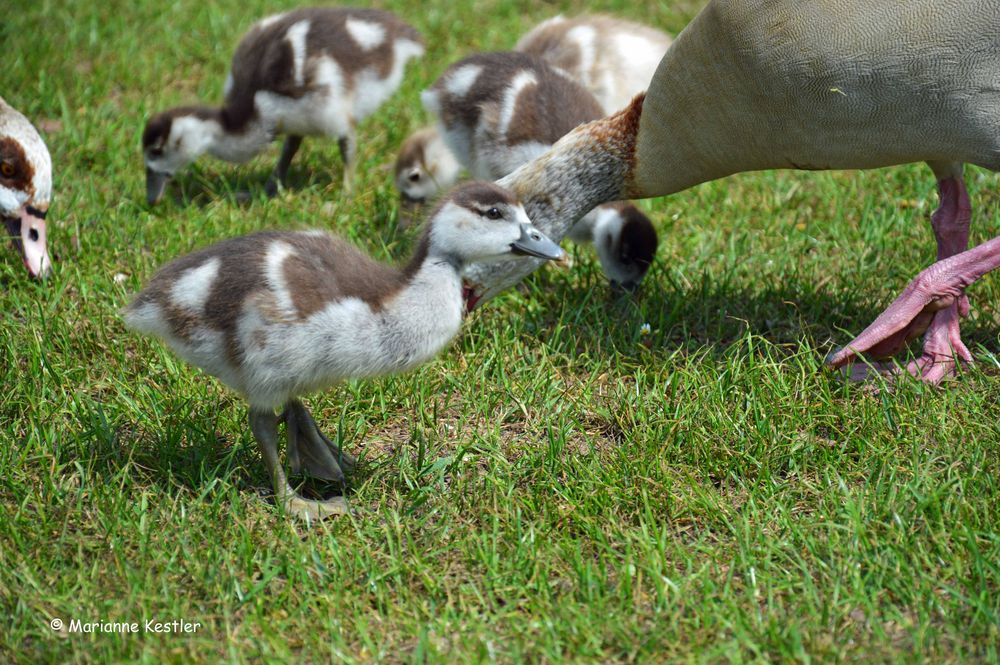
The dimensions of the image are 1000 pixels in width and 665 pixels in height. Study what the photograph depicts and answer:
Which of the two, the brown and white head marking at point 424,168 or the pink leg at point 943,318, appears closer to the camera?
the pink leg at point 943,318

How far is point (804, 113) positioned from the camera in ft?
14.8

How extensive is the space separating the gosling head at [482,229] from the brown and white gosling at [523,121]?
1527 mm

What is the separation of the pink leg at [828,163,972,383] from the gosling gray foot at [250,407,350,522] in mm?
2262

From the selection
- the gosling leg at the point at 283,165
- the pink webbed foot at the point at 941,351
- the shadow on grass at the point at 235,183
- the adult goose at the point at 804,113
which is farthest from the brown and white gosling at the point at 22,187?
the pink webbed foot at the point at 941,351

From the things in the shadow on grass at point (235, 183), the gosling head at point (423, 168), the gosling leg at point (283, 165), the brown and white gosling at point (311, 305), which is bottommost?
the shadow on grass at point (235, 183)

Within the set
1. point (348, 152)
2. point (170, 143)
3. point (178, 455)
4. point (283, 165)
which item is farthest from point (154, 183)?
point (178, 455)

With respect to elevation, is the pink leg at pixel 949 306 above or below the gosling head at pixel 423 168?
above

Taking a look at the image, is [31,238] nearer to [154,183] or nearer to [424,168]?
[154,183]

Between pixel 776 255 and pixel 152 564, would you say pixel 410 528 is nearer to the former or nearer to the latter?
pixel 152 564

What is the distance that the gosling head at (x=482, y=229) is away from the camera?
12.9 feet

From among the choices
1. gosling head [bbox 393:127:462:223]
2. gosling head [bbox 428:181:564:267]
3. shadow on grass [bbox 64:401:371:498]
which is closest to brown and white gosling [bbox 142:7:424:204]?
gosling head [bbox 393:127:462:223]

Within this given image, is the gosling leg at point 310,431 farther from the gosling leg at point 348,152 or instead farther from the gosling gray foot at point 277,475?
the gosling leg at point 348,152

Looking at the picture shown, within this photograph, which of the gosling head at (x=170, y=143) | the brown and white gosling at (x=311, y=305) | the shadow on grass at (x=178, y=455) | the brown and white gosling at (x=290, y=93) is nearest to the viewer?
the brown and white gosling at (x=311, y=305)

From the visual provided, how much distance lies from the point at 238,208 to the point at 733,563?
3898mm
